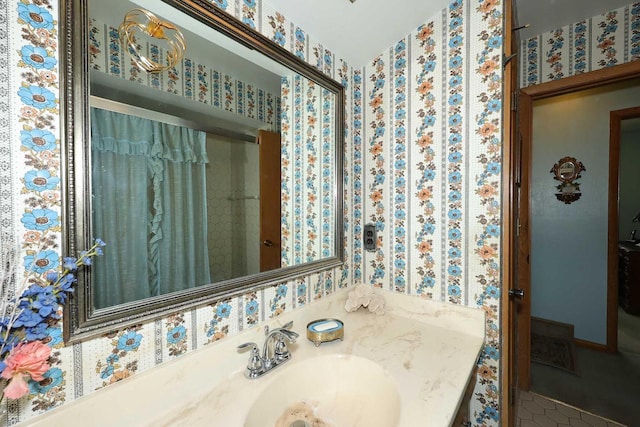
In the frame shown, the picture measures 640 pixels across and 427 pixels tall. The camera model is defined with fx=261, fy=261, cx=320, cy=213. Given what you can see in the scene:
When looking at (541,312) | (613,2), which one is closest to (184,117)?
(613,2)

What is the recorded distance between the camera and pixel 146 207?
71 cm

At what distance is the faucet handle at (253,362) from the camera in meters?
0.79

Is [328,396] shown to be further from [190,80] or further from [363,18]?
[363,18]

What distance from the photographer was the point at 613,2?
55.6 inches

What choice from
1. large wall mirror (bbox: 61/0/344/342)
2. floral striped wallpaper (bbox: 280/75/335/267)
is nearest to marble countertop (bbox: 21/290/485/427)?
large wall mirror (bbox: 61/0/344/342)

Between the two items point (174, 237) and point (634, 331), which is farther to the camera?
point (634, 331)

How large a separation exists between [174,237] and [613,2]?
2.44m

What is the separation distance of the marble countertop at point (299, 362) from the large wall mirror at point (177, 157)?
0.16m

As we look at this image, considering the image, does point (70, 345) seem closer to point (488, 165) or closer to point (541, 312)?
point (488, 165)

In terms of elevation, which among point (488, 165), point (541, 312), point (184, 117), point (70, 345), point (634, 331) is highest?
point (184, 117)

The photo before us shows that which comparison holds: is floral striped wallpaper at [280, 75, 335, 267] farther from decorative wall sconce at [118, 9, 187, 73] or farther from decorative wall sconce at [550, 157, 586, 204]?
decorative wall sconce at [550, 157, 586, 204]

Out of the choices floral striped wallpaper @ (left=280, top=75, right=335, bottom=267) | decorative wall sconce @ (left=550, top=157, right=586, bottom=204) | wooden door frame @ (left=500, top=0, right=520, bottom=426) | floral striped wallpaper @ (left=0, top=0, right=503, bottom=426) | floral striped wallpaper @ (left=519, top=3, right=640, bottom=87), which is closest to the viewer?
floral striped wallpaper @ (left=0, top=0, right=503, bottom=426)

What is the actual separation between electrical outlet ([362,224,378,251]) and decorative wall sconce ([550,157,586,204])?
85.5 inches

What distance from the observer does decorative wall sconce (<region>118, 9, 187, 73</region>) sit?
25.7 inches
